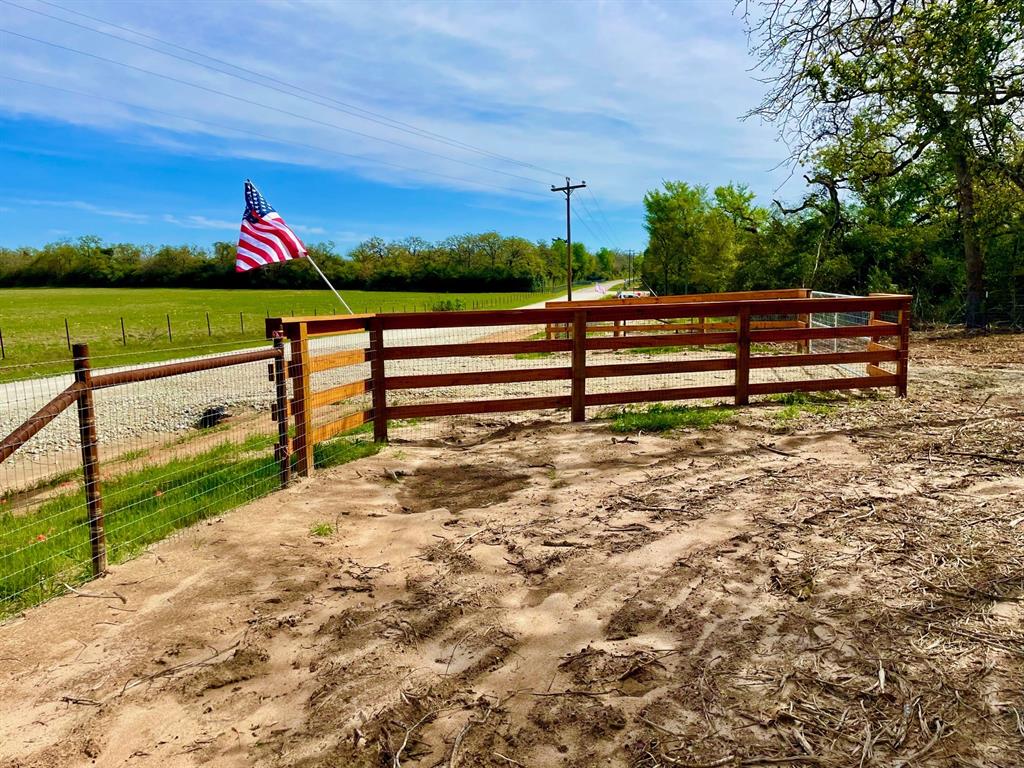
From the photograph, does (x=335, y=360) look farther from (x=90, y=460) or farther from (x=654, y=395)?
(x=654, y=395)

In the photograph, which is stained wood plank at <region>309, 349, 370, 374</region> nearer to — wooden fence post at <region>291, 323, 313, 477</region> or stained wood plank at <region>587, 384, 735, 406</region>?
wooden fence post at <region>291, 323, 313, 477</region>

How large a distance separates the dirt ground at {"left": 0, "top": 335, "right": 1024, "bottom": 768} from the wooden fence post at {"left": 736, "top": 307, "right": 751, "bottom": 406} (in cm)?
265

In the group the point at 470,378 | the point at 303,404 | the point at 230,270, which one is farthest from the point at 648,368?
→ the point at 230,270

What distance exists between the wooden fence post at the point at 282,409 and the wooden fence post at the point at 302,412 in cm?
19

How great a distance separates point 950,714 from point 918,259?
2368 centimetres

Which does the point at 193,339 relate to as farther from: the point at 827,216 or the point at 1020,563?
the point at 1020,563

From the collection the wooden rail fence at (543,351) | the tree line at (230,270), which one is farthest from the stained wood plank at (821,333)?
the tree line at (230,270)

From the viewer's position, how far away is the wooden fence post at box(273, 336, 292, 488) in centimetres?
491

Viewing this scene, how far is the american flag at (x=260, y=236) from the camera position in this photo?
8547mm

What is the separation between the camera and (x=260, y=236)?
28.4ft

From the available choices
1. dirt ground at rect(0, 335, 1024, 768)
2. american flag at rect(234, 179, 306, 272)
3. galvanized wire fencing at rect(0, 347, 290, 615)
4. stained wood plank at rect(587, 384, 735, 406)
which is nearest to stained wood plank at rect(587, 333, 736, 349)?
stained wood plank at rect(587, 384, 735, 406)

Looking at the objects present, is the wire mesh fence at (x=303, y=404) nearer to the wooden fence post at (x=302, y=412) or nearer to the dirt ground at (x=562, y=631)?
the wooden fence post at (x=302, y=412)

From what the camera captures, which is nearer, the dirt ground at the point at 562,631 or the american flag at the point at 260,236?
the dirt ground at the point at 562,631

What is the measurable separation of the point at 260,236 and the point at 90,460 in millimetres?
5771
